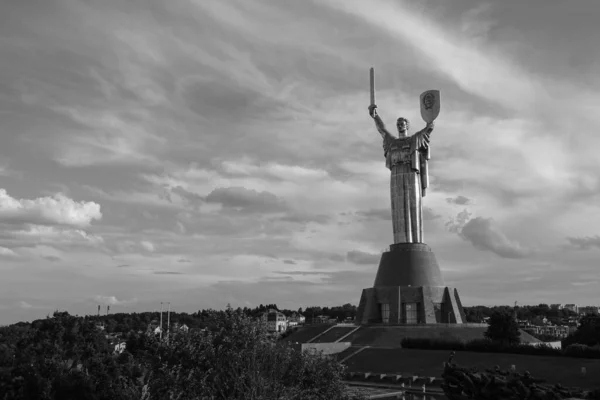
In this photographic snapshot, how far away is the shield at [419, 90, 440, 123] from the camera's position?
2026 inches

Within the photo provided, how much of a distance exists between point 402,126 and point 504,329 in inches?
→ 823

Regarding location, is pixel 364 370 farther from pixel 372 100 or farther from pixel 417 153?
pixel 372 100

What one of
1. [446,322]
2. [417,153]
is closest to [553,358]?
[446,322]

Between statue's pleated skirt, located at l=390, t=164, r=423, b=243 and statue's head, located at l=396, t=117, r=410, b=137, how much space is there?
321cm

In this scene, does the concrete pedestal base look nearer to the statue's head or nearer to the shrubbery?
the shrubbery

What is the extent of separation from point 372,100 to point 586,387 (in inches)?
1270

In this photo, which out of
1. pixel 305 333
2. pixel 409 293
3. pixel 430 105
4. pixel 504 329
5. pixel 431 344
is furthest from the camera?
pixel 430 105

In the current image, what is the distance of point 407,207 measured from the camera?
51125 mm

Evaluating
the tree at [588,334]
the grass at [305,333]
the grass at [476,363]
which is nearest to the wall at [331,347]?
the grass at [476,363]

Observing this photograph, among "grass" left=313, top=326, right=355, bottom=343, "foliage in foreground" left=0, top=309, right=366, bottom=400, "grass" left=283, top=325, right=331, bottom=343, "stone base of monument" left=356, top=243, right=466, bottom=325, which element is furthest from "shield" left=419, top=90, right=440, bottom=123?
"foliage in foreground" left=0, top=309, right=366, bottom=400

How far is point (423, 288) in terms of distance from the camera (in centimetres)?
4781

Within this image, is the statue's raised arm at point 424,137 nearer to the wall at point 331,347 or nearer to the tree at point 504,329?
the tree at point 504,329

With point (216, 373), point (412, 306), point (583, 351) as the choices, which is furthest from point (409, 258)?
point (216, 373)

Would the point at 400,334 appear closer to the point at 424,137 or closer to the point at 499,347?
the point at 499,347
